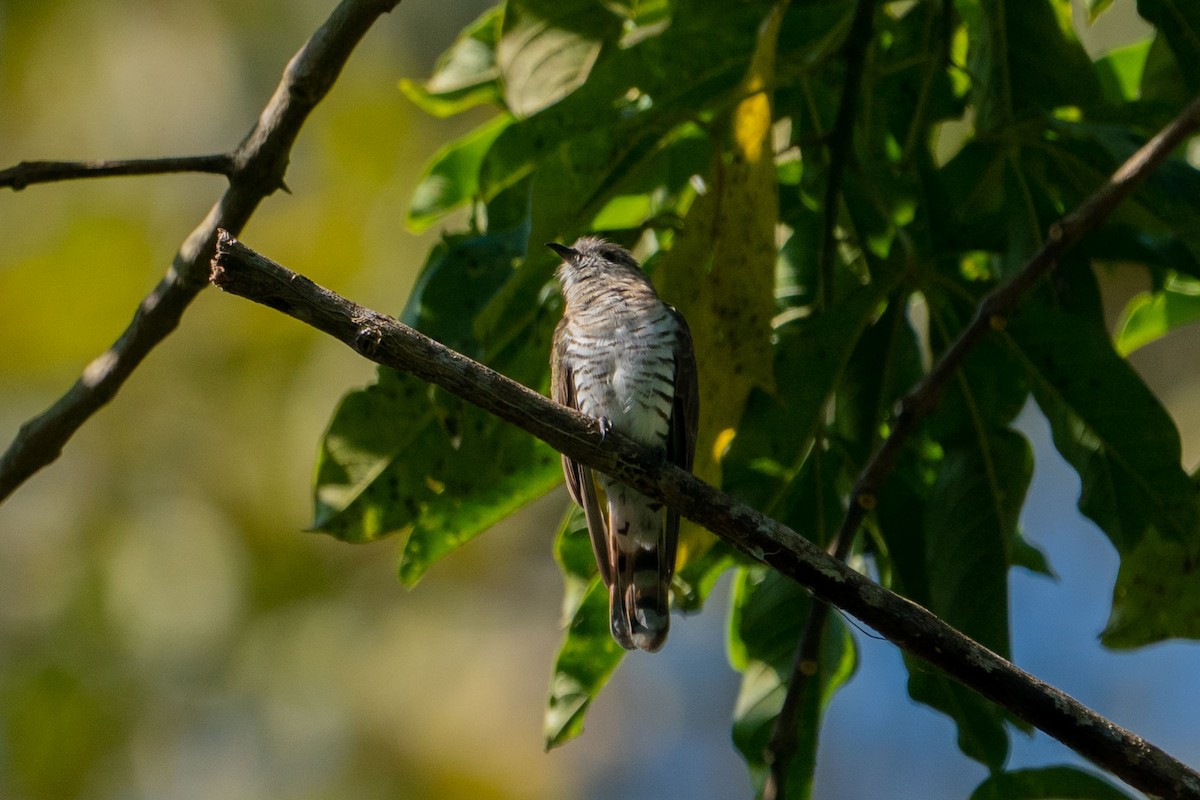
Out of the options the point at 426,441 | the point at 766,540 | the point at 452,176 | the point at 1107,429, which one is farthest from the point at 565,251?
the point at 766,540

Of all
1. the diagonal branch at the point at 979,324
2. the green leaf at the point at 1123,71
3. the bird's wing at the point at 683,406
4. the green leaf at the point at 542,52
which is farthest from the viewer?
the green leaf at the point at 1123,71

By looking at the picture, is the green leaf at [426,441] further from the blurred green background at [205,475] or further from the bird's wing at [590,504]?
the blurred green background at [205,475]

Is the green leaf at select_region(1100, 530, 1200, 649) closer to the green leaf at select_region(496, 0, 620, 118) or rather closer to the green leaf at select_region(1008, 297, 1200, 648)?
the green leaf at select_region(1008, 297, 1200, 648)

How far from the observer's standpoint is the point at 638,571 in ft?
Result: 11.5

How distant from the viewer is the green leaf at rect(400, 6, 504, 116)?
3.72 m

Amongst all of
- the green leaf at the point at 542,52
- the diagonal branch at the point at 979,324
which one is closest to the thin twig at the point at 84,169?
the green leaf at the point at 542,52

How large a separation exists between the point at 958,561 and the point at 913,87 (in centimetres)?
139

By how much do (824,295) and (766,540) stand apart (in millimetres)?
1069

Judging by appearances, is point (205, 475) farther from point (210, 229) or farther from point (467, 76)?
point (210, 229)

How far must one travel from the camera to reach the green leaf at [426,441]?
3.14m

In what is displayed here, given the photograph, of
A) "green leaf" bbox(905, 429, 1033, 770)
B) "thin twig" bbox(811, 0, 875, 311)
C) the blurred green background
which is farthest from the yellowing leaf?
the blurred green background

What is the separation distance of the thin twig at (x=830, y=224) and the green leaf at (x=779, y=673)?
0.17ft

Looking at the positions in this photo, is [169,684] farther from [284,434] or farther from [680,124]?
[680,124]

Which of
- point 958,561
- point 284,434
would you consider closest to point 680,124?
point 958,561
